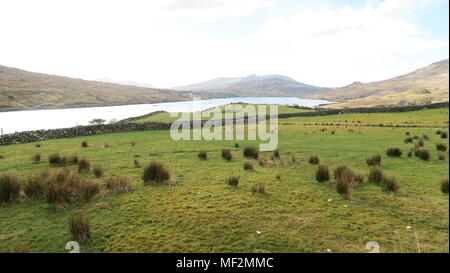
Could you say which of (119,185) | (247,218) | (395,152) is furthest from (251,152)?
(247,218)

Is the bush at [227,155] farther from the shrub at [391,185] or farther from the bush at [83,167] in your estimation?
the shrub at [391,185]

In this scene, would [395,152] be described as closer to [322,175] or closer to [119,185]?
[322,175]

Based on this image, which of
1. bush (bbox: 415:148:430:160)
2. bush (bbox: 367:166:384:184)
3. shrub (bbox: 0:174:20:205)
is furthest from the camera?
bush (bbox: 415:148:430:160)

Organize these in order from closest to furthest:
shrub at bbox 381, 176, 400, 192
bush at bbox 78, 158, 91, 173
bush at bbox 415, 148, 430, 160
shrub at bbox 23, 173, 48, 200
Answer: shrub at bbox 23, 173, 48, 200, shrub at bbox 381, 176, 400, 192, bush at bbox 78, 158, 91, 173, bush at bbox 415, 148, 430, 160

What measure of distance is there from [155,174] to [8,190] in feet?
13.8

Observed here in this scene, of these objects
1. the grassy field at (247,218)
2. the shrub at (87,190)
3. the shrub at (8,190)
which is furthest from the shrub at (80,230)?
the shrub at (8,190)

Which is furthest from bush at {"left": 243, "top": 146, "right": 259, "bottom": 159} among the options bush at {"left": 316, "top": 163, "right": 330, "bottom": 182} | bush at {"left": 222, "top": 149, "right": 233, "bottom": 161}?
bush at {"left": 316, "top": 163, "right": 330, "bottom": 182}

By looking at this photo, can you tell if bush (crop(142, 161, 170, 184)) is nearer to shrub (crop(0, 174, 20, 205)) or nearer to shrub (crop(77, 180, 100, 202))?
shrub (crop(77, 180, 100, 202))

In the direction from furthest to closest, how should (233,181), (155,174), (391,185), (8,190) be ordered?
(155,174) → (233,181) → (391,185) → (8,190)

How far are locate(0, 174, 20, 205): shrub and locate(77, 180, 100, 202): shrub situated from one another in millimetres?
1715

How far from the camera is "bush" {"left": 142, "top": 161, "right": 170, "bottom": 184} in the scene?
921 centimetres

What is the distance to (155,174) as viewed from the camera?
370 inches
